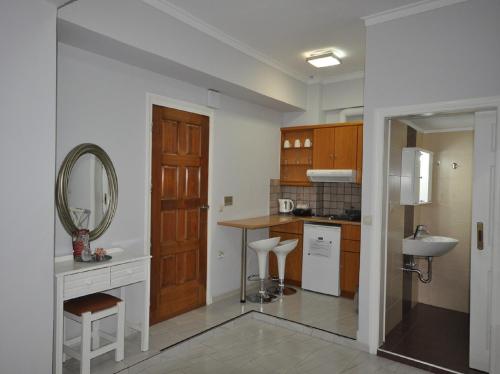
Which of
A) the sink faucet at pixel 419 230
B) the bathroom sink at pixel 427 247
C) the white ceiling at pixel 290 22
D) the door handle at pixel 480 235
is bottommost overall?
the bathroom sink at pixel 427 247

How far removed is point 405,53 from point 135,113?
94.9 inches

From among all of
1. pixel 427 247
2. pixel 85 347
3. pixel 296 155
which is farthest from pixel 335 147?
pixel 85 347

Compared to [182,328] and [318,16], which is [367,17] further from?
[182,328]

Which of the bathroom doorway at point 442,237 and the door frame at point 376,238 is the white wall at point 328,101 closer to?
the bathroom doorway at point 442,237

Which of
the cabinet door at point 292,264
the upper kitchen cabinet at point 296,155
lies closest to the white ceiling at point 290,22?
the upper kitchen cabinet at point 296,155

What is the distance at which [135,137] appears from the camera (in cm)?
346

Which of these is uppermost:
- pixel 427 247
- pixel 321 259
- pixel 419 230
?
pixel 419 230

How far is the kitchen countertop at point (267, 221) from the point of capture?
4.21 m

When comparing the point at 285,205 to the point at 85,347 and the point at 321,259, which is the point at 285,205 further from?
the point at 85,347

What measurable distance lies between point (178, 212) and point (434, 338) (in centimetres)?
278

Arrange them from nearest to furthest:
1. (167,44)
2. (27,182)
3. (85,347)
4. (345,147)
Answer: (27,182) < (85,347) < (167,44) < (345,147)

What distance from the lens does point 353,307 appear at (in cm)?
423

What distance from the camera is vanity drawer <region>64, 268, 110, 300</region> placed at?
8.34 ft

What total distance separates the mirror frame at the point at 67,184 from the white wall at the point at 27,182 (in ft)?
2.46
